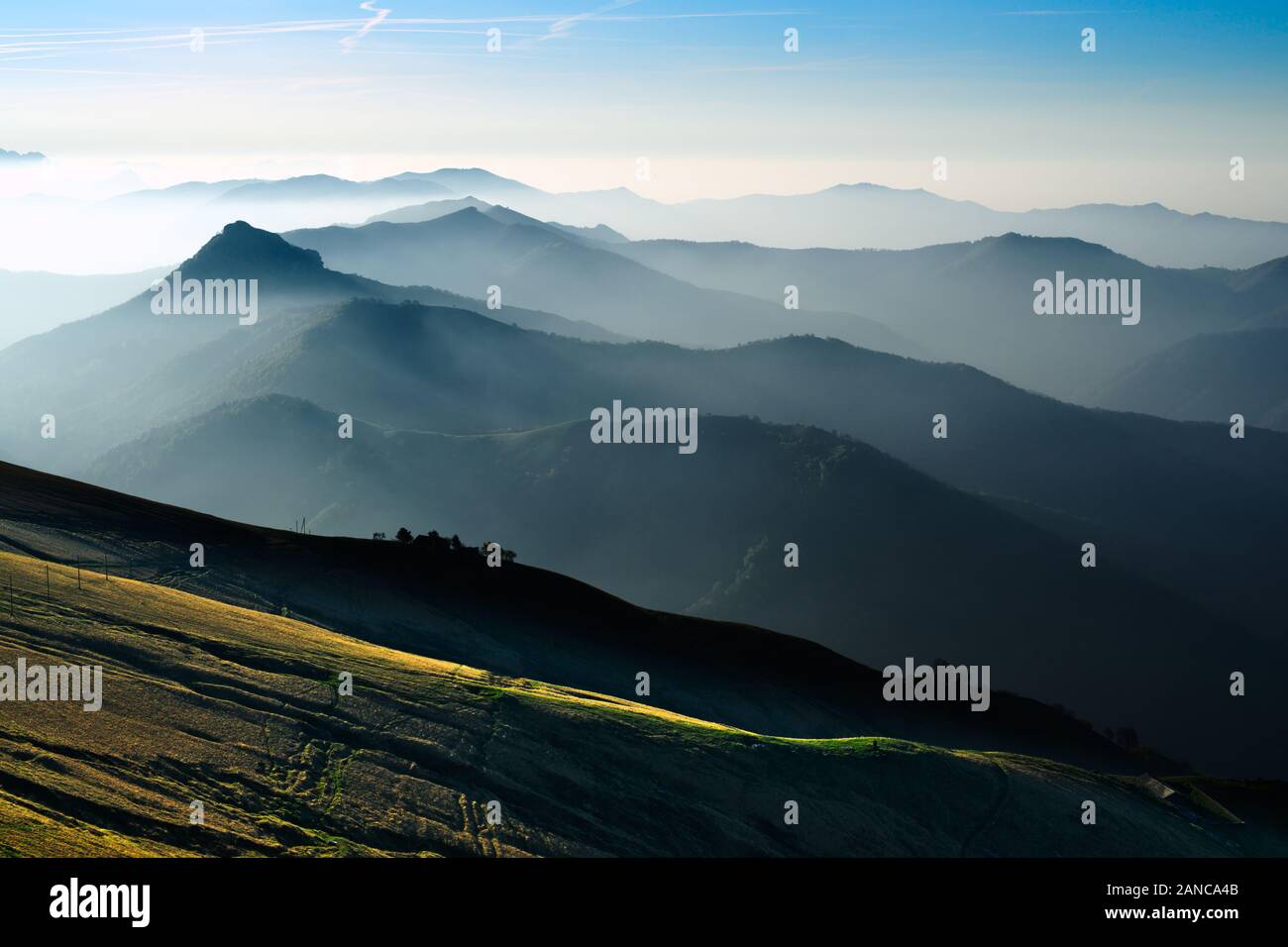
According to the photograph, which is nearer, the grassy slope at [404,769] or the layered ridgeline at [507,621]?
the grassy slope at [404,769]

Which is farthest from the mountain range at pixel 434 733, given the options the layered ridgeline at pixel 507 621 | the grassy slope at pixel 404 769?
the layered ridgeline at pixel 507 621

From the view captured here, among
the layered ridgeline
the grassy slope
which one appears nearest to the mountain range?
the grassy slope

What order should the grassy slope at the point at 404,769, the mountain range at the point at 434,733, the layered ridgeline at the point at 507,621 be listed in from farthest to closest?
1. the layered ridgeline at the point at 507,621
2. the mountain range at the point at 434,733
3. the grassy slope at the point at 404,769

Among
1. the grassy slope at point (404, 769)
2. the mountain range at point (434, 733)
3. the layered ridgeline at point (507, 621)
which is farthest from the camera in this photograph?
the layered ridgeline at point (507, 621)

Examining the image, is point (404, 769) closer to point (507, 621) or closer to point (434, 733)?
point (434, 733)

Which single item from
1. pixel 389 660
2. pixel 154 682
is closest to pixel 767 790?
pixel 389 660

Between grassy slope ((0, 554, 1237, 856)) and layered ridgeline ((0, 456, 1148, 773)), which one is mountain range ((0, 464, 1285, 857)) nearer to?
grassy slope ((0, 554, 1237, 856))

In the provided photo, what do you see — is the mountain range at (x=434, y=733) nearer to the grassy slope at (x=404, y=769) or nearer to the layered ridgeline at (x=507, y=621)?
the grassy slope at (x=404, y=769)
